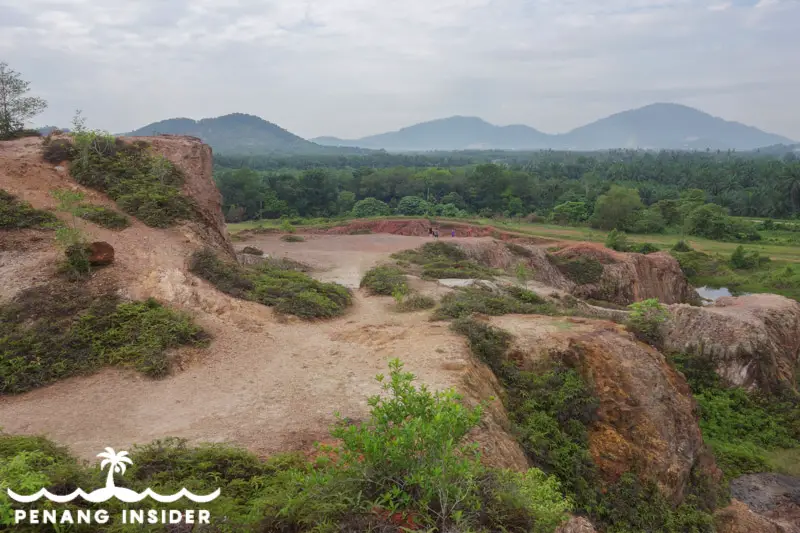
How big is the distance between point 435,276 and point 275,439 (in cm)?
1355

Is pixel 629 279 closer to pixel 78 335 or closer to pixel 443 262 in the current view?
pixel 443 262

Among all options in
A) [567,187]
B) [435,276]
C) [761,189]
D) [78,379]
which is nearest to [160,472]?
[78,379]

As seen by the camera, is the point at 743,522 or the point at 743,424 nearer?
the point at 743,522

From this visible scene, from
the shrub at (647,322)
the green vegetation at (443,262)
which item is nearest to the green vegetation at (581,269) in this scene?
the green vegetation at (443,262)

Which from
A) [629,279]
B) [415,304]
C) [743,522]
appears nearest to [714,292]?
[629,279]

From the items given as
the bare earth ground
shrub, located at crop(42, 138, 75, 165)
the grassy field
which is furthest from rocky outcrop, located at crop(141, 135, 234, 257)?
the grassy field

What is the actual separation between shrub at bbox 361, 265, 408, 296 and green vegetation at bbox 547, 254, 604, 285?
12804mm

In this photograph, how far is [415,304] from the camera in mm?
14945

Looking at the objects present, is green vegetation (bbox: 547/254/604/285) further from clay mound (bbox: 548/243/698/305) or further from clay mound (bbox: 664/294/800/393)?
clay mound (bbox: 664/294/800/393)

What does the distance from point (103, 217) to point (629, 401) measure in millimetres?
14834

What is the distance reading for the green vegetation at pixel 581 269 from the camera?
27.7 metres

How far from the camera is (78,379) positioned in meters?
9.38

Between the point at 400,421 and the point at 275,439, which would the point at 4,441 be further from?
the point at 400,421

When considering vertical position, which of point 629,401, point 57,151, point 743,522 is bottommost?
point 743,522
